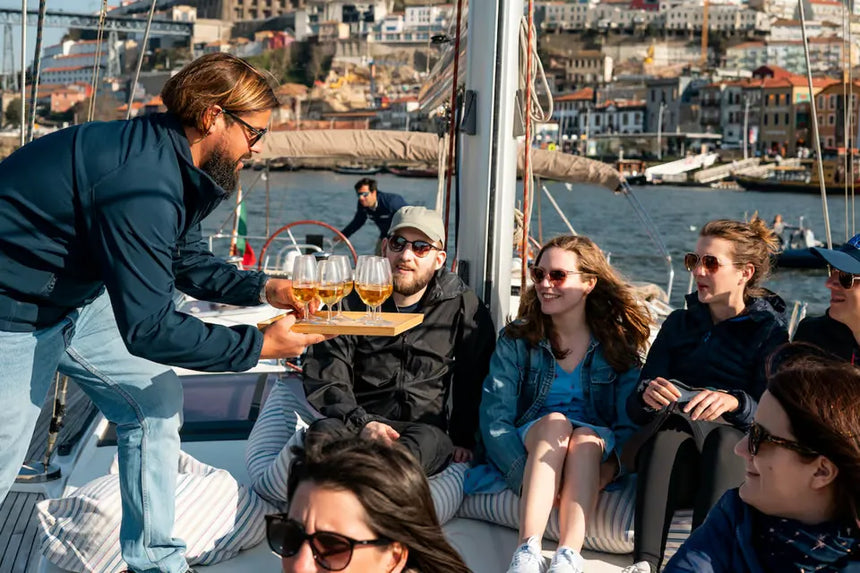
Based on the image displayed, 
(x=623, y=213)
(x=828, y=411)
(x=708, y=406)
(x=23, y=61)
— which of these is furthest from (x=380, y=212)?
(x=623, y=213)

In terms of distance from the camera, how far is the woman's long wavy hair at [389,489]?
3.41ft

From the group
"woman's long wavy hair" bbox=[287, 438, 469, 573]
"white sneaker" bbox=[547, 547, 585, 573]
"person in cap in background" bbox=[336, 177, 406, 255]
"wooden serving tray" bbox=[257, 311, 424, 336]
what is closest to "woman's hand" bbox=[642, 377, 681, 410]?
"white sneaker" bbox=[547, 547, 585, 573]

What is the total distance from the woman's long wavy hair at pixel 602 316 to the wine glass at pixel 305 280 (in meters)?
0.73

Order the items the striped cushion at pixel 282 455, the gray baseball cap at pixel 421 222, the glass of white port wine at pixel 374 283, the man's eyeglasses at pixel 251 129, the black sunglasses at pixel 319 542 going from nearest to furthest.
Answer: the black sunglasses at pixel 319 542
the man's eyeglasses at pixel 251 129
the glass of white port wine at pixel 374 283
the striped cushion at pixel 282 455
the gray baseball cap at pixel 421 222

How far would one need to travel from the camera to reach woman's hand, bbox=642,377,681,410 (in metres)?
2.34

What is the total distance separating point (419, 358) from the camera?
2.80 metres

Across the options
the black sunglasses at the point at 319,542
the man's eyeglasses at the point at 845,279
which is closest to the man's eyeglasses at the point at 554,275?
the man's eyeglasses at the point at 845,279

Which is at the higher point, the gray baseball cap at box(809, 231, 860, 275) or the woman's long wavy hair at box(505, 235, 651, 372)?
the gray baseball cap at box(809, 231, 860, 275)

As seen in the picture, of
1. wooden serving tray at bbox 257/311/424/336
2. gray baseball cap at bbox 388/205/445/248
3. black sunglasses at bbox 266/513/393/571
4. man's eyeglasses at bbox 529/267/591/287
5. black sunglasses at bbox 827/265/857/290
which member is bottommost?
black sunglasses at bbox 266/513/393/571

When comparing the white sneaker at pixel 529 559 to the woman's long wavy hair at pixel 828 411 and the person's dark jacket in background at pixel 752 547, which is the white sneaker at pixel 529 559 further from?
the woman's long wavy hair at pixel 828 411

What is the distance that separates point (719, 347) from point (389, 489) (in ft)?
5.65

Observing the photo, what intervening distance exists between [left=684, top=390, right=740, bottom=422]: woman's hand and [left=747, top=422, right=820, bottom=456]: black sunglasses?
0.85 m

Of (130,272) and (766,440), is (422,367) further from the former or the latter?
(766,440)

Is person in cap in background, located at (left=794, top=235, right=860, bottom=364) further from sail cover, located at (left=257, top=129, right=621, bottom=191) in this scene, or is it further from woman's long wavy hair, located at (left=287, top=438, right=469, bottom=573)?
sail cover, located at (left=257, top=129, right=621, bottom=191)
